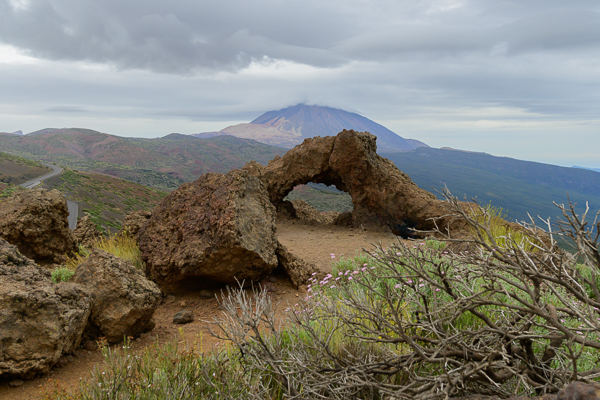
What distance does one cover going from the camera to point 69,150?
13775 cm

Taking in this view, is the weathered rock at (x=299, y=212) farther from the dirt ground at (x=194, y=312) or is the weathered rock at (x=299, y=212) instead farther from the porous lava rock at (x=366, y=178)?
the dirt ground at (x=194, y=312)

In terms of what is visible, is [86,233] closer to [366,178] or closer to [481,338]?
[366,178]

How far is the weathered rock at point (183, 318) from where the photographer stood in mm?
4312

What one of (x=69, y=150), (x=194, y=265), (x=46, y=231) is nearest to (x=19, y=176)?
(x=46, y=231)

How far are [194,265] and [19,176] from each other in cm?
4635

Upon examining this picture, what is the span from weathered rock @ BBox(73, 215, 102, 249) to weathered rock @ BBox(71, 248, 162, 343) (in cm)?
413

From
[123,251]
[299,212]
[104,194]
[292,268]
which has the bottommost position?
[104,194]

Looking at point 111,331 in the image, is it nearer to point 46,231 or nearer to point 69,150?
point 46,231

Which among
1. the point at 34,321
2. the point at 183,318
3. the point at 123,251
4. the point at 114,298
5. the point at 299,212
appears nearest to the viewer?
the point at 34,321

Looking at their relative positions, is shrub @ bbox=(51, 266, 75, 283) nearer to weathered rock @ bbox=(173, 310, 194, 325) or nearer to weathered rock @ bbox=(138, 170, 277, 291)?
weathered rock @ bbox=(138, 170, 277, 291)

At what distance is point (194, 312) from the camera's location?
4.72 meters

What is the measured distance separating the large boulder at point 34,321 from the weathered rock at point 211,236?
1.75 meters

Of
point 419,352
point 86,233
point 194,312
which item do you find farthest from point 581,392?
point 86,233

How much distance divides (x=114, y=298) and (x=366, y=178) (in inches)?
343
